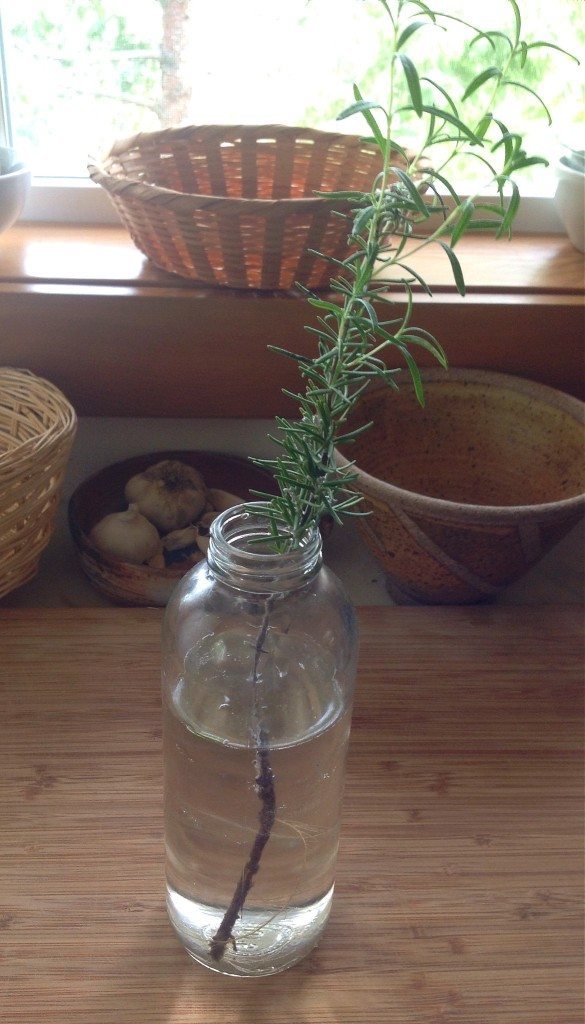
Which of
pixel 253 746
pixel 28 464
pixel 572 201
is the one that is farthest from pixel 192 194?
pixel 253 746

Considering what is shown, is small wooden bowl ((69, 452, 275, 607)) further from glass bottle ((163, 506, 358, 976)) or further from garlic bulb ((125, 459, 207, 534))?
glass bottle ((163, 506, 358, 976))

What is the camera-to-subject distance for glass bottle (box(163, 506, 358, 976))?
44cm

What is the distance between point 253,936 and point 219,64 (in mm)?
862

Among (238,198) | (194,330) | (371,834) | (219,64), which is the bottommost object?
(371,834)

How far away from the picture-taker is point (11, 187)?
31.9 inches

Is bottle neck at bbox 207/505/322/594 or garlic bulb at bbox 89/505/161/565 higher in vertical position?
bottle neck at bbox 207/505/322/594

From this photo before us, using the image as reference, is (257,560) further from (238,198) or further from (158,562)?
(238,198)

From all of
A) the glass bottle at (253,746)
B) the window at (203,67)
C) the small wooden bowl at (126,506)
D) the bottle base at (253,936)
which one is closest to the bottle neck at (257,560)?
the glass bottle at (253,746)

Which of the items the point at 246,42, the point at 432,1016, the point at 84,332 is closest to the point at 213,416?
the point at 84,332

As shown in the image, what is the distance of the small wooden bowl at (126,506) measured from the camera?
2.40 feet

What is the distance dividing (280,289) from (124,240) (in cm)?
23

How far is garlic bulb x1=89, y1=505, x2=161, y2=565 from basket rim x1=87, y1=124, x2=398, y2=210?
266mm

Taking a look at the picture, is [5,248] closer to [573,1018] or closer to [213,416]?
[213,416]

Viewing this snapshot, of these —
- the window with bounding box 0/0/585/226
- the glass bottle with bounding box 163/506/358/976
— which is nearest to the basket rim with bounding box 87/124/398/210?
the window with bounding box 0/0/585/226
